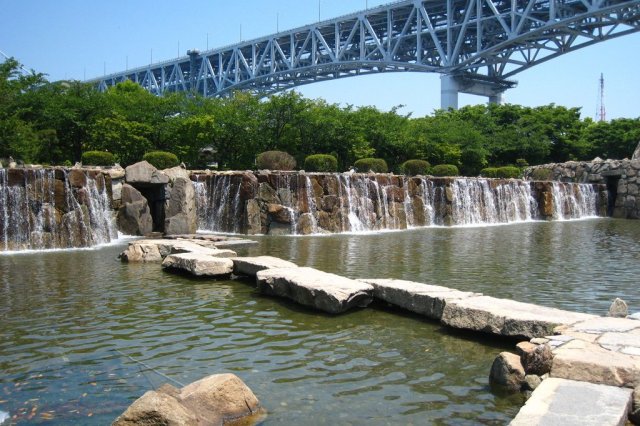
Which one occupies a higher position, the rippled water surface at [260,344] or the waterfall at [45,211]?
the waterfall at [45,211]

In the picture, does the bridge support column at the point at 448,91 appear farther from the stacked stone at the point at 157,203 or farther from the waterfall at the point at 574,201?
the stacked stone at the point at 157,203

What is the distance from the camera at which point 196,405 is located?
492 cm

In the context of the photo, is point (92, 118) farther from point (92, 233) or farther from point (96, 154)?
point (92, 233)

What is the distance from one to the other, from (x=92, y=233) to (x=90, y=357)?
45.9 feet

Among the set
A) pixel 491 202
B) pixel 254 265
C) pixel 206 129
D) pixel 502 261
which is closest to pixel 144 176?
pixel 254 265

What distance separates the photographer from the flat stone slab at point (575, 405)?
13.7 feet

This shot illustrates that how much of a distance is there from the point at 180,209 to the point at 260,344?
52.3 ft

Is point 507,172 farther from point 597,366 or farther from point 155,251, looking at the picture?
point 597,366

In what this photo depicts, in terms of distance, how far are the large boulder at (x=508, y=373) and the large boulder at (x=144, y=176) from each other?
62.3 feet

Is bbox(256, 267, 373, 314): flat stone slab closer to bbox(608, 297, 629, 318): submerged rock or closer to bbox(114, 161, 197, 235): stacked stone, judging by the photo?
bbox(608, 297, 629, 318): submerged rock

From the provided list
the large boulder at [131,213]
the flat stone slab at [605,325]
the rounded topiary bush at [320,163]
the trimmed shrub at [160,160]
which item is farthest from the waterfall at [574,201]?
the flat stone slab at [605,325]

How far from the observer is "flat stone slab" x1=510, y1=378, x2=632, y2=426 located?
4.19 meters

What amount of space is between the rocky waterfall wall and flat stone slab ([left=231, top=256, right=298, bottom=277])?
1135 cm

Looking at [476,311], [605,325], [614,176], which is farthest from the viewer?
[614,176]
